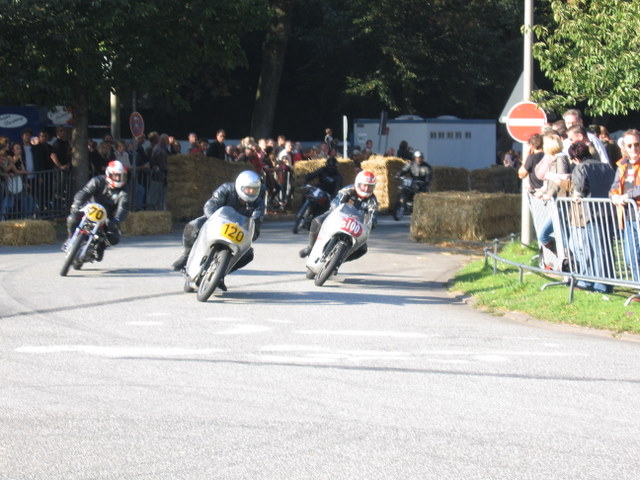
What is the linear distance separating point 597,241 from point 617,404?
17.0 ft

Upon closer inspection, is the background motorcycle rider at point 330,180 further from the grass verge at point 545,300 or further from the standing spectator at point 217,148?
the grass verge at point 545,300

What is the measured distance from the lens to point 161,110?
4441 cm

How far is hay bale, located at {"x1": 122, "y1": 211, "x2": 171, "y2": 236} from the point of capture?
73.7ft

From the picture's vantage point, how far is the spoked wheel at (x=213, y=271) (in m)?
12.6

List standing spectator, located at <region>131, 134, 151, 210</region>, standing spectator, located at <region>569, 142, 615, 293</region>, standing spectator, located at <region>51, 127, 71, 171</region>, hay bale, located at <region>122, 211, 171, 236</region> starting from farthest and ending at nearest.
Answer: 1. standing spectator, located at <region>131, 134, 151, 210</region>
2. standing spectator, located at <region>51, 127, 71, 171</region>
3. hay bale, located at <region>122, 211, 171, 236</region>
4. standing spectator, located at <region>569, 142, 615, 293</region>

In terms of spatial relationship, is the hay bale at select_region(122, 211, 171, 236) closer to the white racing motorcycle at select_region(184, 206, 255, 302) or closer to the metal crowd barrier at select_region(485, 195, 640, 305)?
the white racing motorcycle at select_region(184, 206, 255, 302)

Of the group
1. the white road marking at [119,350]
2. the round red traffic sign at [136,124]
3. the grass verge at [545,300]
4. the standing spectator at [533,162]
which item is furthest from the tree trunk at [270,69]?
the white road marking at [119,350]

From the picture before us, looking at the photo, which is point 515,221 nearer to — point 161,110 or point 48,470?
point 48,470

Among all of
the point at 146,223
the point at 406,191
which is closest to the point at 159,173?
the point at 146,223

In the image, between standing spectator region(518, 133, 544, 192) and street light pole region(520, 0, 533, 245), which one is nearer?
standing spectator region(518, 133, 544, 192)

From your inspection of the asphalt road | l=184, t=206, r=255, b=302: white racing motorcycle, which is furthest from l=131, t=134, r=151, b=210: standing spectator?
l=184, t=206, r=255, b=302: white racing motorcycle

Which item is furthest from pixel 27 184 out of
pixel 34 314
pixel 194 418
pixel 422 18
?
pixel 422 18

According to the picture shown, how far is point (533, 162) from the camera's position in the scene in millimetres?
16344

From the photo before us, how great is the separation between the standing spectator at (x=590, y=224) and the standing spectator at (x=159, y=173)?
45.5 ft
